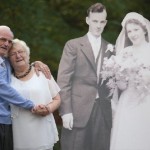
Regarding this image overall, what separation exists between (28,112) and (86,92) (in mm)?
720

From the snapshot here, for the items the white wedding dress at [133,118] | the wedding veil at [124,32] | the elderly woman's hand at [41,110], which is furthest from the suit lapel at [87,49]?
the elderly woman's hand at [41,110]

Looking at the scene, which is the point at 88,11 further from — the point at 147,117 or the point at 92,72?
the point at 147,117

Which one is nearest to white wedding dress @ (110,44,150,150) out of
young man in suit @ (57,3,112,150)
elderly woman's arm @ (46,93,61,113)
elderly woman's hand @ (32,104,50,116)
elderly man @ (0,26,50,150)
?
young man in suit @ (57,3,112,150)

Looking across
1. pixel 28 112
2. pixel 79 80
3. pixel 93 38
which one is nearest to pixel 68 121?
pixel 79 80

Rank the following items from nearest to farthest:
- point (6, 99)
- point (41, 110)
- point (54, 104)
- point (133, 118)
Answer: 1. point (6, 99)
2. point (41, 110)
3. point (54, 104)
4. point (133, 118)

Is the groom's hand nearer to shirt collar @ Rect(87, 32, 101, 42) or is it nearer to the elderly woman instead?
the elderly woman

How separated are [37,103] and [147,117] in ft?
3.92

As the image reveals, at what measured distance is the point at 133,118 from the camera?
184 inches

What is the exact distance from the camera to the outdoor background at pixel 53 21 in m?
4.73

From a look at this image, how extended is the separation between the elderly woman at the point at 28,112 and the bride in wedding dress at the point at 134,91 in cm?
78

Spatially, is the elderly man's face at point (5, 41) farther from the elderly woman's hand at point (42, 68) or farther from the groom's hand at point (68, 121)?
the groom's hand at point (68, 121)

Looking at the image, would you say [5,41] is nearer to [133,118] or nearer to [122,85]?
[122,85]

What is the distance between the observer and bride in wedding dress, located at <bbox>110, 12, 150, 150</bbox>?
4660 millimetres

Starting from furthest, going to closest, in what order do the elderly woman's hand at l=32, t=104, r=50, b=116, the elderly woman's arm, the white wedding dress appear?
1. the white wedding dress
2. the elderly woman's arm
3. the elderly woman's hand at l=32, t=104, r=50, b=116
